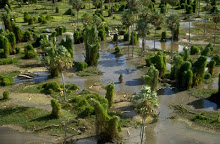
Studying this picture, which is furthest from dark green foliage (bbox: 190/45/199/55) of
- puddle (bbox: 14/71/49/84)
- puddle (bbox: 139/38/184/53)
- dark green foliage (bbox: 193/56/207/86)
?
puddle (bbox: 14/71/49/84)

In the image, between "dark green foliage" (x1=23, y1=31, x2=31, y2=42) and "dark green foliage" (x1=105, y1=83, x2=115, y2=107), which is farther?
"dark green foliage" (x1=23, y1=31, x2=31, y2=42)

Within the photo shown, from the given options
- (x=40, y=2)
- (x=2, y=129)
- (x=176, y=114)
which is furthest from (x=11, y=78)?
(x=40, y=2)

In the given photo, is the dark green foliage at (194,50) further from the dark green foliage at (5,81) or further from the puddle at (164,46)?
the dark green foliage at (5,81)

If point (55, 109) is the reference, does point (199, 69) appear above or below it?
above

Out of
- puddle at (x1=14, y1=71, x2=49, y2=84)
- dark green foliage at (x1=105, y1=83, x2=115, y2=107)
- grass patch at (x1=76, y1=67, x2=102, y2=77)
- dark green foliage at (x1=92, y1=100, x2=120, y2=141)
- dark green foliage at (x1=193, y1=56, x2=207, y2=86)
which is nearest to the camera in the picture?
dark green foliage at (x1=92, y1=100, x2=120, y2=141)

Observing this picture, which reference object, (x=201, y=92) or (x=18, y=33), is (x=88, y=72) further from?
(x=18, y=33)

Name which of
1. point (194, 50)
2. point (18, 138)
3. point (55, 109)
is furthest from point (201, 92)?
point (18, 138)

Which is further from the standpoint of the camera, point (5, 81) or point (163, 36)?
point (163, 36)

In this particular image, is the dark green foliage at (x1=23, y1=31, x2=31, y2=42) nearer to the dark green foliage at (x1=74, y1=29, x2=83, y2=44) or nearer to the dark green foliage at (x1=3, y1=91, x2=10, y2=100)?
the dark green foliage at (x1=74, y1=29, x2=83, y2=44)
